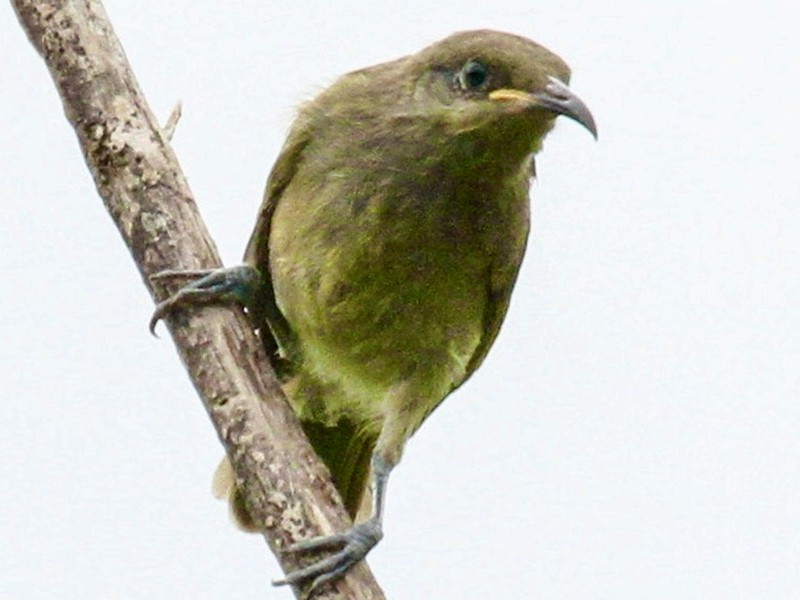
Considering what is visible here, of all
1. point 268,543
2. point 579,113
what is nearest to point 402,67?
point 579,113

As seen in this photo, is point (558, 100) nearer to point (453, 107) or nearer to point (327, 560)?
point (453, 107)

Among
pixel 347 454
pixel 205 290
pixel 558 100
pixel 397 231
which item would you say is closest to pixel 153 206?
pixel 205 290

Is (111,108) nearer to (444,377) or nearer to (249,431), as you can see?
(249,431)

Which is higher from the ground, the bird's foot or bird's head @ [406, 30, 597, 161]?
bird's head @ [406, 30, 597, 161]

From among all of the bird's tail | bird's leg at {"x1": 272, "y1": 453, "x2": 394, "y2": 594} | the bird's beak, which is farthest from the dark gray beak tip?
the bird's tail

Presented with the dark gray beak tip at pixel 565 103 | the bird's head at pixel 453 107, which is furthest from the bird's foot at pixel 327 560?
the dark gray beak tip at pixel 565 103

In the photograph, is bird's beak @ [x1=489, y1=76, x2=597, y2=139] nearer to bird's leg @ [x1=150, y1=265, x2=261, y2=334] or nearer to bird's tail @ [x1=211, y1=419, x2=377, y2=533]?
bird's leg @ [x1=150, y1=265, x2=261, y2=334]

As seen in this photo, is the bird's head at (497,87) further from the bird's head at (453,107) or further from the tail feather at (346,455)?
the tail feather at (346,455)
